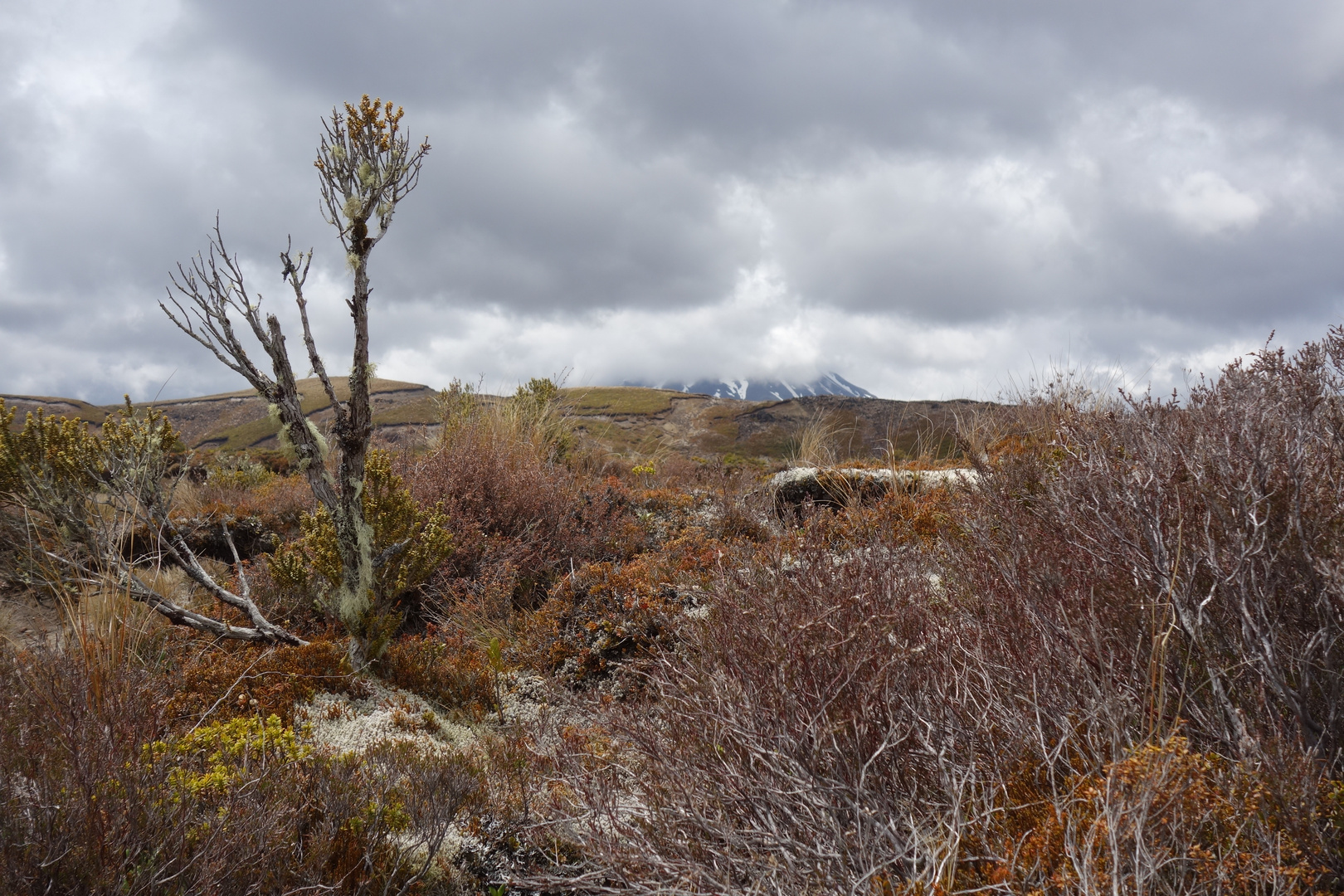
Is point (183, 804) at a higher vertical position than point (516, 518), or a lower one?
lower

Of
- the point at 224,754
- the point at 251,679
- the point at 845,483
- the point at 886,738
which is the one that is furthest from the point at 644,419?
the point at 886,738

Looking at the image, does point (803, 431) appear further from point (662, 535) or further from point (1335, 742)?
point (1335, 742)

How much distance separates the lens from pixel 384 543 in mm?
4969

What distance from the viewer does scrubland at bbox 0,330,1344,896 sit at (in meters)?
1.60

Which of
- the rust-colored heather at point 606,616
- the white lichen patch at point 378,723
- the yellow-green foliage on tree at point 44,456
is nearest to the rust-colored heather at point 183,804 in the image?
the white lichen patch at point 378,723

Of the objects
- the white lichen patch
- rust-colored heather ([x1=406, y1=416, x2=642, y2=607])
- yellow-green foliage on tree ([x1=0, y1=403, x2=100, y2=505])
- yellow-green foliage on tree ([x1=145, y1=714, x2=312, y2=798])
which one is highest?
yellow-green foliage on tree ([x1=0, y1=403, x2=100, y2=505])

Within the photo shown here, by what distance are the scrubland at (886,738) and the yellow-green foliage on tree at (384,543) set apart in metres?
1.01

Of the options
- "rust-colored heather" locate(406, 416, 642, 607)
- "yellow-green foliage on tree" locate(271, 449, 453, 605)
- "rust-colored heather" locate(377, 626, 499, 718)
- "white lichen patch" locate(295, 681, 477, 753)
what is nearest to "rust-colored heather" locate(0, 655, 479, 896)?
"white lichen patch" locate(295, 681, 477, 753)

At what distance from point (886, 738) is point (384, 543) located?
4.30m

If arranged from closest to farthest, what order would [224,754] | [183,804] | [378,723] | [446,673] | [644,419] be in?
[183,804], [224,754], [378,723], [446,673], [644,419]

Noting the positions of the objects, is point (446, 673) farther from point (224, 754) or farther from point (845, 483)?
point (845, 483)

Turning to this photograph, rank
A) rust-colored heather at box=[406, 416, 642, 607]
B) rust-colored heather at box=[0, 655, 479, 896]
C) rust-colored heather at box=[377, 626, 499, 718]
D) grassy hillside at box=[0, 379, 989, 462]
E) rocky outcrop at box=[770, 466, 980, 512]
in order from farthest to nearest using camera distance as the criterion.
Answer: grassy hillside at box=[0, 379, 989, 462], rocky outcrop at box=[770, 466, 980, 512], rust-colored heather at box=[406, 416, 642, 607], rust-colored heather at box=[377, 626, 499, 718], rust-colored heather at box=[0, 655, 479, 896]

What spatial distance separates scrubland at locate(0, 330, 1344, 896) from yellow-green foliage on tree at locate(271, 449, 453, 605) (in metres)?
1.01

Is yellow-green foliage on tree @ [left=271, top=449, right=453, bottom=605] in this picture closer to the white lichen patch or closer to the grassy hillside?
the white lichen patch
